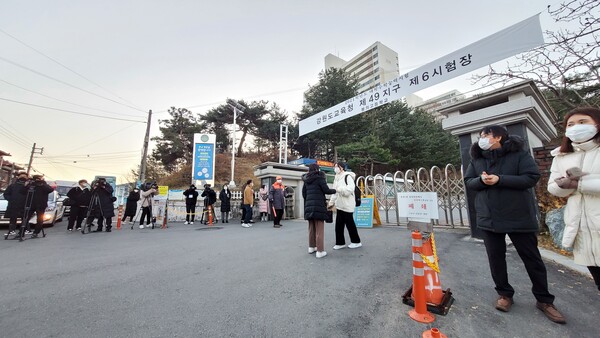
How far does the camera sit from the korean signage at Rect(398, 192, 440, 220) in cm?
281

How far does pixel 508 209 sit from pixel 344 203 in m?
2.65

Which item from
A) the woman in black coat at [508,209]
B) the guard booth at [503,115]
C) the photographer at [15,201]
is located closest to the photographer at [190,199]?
the photographer at [15,201]

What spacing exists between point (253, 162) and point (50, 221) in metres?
23.0

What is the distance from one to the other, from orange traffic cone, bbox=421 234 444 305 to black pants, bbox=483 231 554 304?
0.62m

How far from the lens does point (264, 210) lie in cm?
1152

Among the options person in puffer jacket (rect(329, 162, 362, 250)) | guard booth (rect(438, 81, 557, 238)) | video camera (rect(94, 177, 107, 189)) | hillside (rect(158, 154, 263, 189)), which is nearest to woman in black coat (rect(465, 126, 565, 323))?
person in puffer jacket (rect(329, 162, 362, 250))

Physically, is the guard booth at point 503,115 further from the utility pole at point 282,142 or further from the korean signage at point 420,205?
the utility pole at point 282,142

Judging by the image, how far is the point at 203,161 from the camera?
16000 millimetres

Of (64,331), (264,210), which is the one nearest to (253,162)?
(264,210)

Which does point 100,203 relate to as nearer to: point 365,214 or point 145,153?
point 365,214

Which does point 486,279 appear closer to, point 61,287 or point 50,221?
point 61,287

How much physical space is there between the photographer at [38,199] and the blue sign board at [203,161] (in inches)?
337

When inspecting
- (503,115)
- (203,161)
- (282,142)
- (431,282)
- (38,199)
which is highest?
(282,142)

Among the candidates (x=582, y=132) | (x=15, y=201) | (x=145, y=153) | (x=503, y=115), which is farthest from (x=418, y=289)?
(x=145, y=153)
